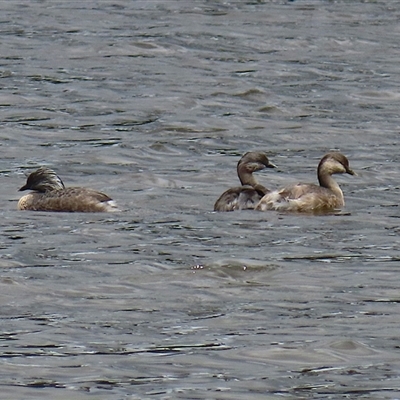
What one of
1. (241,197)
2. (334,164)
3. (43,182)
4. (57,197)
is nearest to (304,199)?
(241,197)

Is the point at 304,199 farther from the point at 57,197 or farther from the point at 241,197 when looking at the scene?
the point at 57,197

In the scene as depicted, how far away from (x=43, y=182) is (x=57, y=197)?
1.83 ft

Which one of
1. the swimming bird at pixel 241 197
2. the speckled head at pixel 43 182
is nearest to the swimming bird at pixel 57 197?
the speckled head at pixel 43 182

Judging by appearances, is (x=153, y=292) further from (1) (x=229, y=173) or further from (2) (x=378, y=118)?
(2) (x=378, y=118)

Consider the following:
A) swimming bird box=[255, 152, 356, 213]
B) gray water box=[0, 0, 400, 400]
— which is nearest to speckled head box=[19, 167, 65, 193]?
gray water box=[0, 0, 400, 400]

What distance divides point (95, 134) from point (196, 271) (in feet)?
23.6

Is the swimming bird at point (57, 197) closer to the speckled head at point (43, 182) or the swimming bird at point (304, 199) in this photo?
the speckled head at point (43, 182)

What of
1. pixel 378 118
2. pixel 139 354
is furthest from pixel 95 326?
pixel 378 118

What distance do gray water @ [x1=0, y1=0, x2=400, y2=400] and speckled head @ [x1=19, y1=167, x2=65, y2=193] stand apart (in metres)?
0.23

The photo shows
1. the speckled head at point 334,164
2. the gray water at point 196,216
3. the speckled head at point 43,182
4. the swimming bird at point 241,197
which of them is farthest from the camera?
the speckled head at point 334,164

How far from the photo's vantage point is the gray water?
322 inches

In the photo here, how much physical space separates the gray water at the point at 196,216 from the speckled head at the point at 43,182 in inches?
8.9

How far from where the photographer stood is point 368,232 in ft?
39.3

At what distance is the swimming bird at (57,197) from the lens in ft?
42.9
